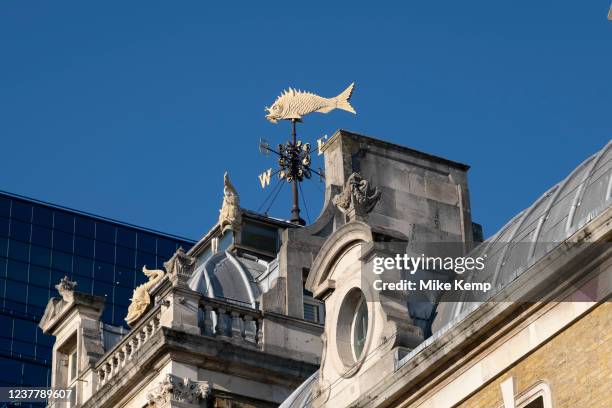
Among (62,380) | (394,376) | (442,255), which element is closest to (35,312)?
(62,380)

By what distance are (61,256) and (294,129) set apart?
6391cm

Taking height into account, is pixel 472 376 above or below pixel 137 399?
below

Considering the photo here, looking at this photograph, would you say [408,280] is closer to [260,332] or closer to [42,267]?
[260,332]

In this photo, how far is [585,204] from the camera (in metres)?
30.9

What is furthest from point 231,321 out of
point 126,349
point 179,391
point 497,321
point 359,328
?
point 497,321

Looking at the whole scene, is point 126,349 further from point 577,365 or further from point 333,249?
point 577,365

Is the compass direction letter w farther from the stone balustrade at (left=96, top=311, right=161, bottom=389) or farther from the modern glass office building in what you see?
the modern glass office building

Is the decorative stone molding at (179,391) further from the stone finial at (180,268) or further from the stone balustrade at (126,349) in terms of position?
the stone finial at (180,268)

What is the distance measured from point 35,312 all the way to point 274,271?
2503 inches

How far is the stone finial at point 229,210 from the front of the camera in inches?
2007

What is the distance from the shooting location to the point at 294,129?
52688mm

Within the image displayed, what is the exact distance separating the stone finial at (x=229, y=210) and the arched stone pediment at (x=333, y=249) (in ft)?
49.9

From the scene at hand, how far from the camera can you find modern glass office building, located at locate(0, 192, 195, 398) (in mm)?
110125

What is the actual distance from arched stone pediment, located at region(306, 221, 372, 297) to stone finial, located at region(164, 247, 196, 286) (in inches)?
329
